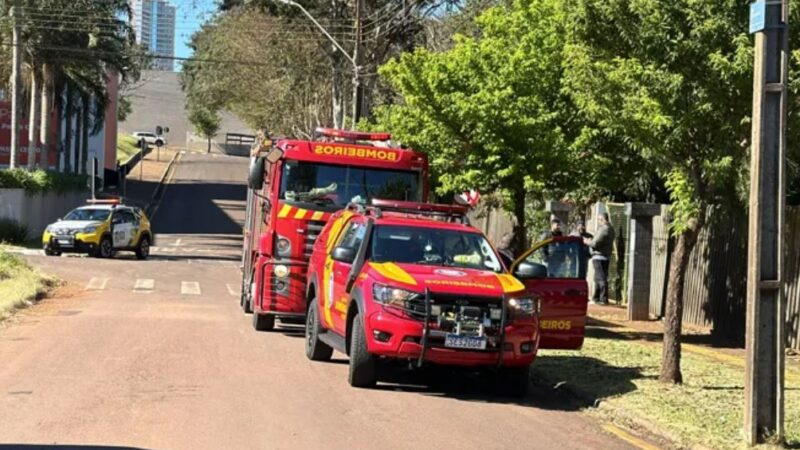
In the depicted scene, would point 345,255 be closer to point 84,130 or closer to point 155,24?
point 155,24

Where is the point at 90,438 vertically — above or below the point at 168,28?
below

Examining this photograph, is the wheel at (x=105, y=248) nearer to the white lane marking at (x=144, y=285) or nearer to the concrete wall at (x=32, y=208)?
the concrete wall at (x=32, y=208)

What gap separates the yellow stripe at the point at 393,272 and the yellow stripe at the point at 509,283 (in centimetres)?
97

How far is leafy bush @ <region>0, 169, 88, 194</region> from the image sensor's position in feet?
129

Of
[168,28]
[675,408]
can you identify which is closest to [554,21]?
[675,408]

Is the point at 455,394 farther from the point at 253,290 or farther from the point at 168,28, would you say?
the point at 168,28

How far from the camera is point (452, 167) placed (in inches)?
742

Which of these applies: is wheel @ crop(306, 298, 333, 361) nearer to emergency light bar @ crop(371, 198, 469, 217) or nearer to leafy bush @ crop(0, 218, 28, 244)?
emergency light bar @ crop(371, 198, 469, 217)

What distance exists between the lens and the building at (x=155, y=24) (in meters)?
52.3

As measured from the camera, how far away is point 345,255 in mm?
11930

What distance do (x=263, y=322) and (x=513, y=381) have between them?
5936 mm

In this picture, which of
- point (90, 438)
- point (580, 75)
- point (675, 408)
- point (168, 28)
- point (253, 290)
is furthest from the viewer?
point (168, 28)

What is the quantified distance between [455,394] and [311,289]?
2967 millimetres

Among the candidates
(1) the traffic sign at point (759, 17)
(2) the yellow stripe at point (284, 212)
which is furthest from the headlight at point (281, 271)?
(1) the traffic sign at point (759, 17)
